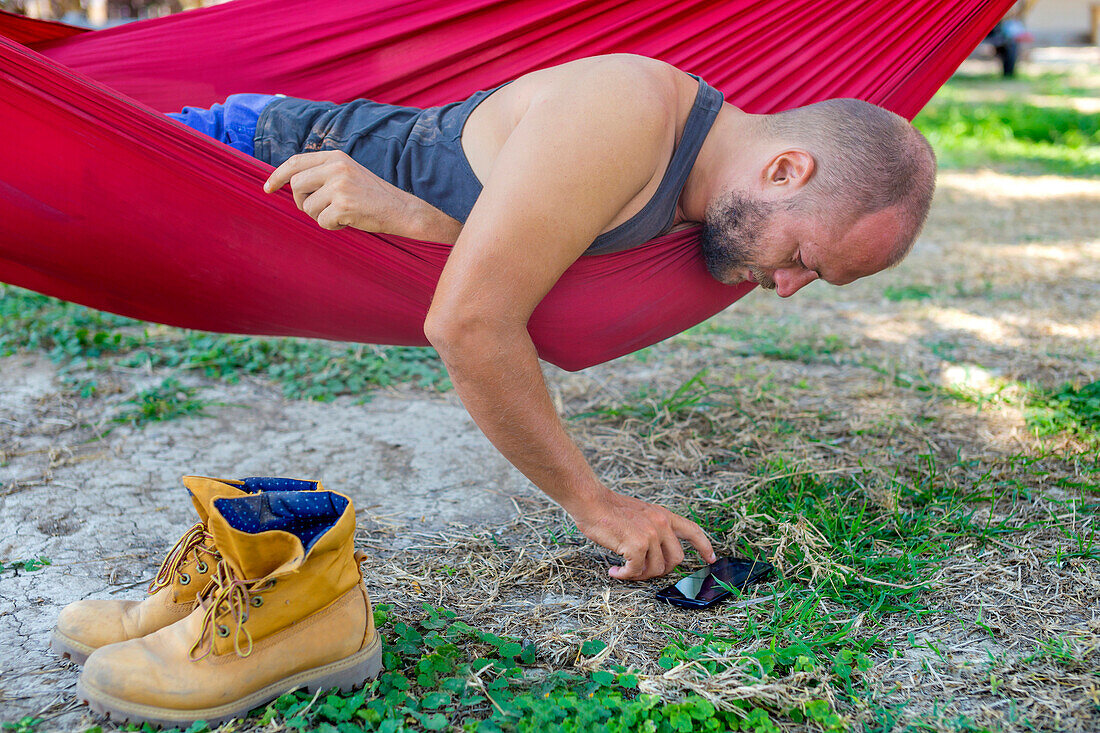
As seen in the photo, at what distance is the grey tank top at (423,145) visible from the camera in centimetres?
169

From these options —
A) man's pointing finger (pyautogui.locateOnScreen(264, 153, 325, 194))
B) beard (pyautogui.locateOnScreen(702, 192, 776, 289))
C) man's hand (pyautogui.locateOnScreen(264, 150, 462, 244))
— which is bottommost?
beard (pyautogui.locateOnScreen(702, 192, 776, 289))

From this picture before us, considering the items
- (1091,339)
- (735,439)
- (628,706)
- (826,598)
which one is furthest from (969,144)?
(628,706)

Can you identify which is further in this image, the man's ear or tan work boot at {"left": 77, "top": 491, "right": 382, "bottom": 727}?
the man's ear

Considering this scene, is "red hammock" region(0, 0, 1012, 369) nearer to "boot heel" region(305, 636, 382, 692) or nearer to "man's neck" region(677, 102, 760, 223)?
"man's neck" region(677, 102, 760, 223)

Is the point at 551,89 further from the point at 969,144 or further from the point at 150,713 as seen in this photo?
the point at 969,144

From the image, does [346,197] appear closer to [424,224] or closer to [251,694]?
[424,224]

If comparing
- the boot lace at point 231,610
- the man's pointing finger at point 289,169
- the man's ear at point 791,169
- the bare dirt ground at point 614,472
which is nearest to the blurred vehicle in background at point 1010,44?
the bare dirt ground at point 614,472

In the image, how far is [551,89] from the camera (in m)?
1.53

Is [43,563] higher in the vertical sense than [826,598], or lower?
higher

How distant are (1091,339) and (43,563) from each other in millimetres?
3481

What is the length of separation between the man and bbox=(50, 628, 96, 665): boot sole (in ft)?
2.39

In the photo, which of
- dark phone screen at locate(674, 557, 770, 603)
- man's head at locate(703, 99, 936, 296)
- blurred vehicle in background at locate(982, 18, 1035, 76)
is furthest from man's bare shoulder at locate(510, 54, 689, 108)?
blurred vehicle in background at locate(982, 18, 1035, 76)

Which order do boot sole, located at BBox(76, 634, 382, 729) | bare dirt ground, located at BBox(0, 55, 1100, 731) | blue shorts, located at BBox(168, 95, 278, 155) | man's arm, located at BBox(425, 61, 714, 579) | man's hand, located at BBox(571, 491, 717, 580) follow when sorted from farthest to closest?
1. blue shorts, located at BBox(168, 95, 278, 155)
2. man's hand, located at BBox(571, 491, 717, 580)
3. bare dirt ground, located at BBox(0, 55, 1100, 731)
4. man's arm, located at BBox(425, 61, 714, 579)
5. boot sole, located at BBox(76, 634, 382, 729)

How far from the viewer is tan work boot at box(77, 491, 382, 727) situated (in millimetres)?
1291
